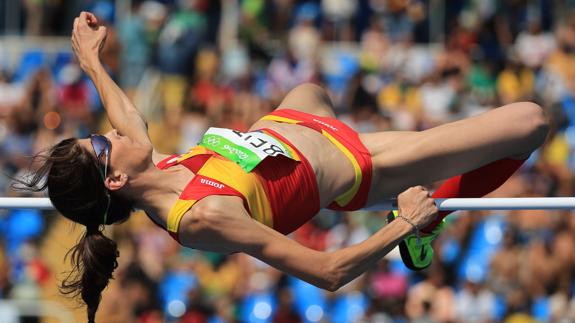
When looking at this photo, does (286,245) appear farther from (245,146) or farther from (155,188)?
(155,188)

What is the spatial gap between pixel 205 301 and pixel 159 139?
215 centimetres

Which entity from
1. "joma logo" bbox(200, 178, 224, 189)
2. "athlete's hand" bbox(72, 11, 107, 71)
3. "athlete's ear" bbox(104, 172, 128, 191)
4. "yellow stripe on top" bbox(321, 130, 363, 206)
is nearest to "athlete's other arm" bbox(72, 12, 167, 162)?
"athlete's hand" bbox(72, 11, 107, 71)

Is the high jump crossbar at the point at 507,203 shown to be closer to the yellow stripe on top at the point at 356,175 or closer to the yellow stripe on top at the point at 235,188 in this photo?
the yellow stripe on top at the point at 356,175

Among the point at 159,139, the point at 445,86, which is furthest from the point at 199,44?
the point at 445,86

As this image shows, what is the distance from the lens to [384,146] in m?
5.38

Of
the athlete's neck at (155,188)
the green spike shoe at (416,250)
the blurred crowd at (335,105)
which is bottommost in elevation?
the blurred crowd at (335,105)

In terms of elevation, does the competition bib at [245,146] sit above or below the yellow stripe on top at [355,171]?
above

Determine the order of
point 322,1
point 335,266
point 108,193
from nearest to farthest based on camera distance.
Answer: point 335,266 → point 108,193 → point 322,1

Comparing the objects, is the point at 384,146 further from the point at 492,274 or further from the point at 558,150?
the point at 558,150

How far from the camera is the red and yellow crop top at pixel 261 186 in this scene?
4.91 metres

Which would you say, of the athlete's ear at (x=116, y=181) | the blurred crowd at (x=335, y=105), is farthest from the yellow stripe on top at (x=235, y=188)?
the blurred crowd at (x=335, y=105)

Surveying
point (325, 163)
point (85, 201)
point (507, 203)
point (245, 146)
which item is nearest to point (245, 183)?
point (245, 146)

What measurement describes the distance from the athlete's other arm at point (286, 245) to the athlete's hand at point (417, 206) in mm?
53

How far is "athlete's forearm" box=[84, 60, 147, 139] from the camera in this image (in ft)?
18.1
